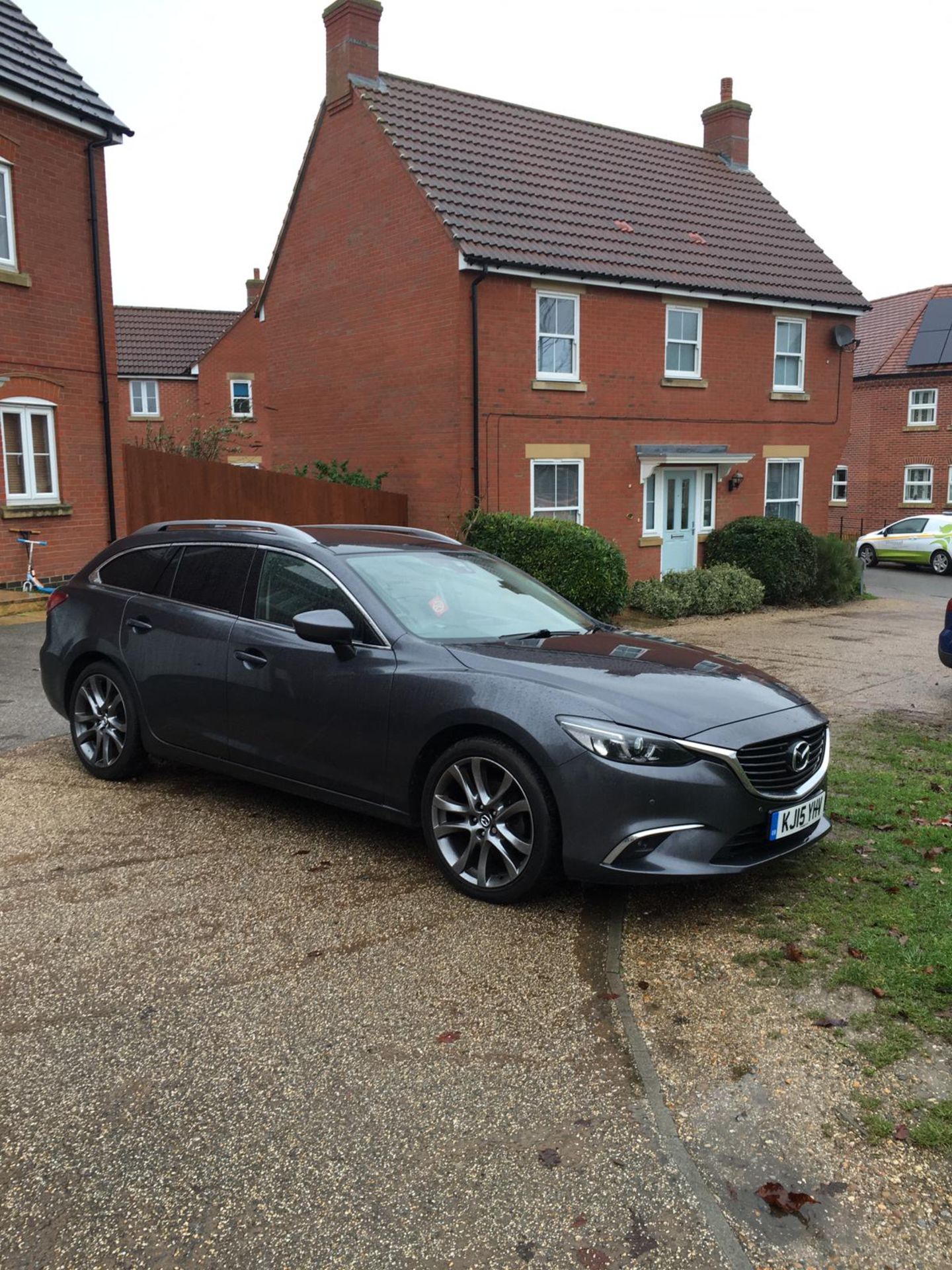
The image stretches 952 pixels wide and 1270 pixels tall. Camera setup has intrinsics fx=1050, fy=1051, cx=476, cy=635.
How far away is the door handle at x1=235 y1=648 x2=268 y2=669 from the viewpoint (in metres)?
5.41

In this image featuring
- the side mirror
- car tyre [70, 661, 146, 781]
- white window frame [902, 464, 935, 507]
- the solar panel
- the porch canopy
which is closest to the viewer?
the side mirror

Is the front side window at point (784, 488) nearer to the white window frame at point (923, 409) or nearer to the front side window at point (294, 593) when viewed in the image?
the white window frame at point (923, 409)

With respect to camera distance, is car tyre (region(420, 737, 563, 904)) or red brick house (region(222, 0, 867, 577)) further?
red brick house (region(222, 0, 867, 577))

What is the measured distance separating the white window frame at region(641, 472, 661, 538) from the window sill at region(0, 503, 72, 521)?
1005 centimetres

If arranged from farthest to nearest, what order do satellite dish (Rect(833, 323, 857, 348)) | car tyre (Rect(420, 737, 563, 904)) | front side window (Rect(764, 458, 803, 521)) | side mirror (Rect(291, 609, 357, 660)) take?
satellite dish (Rect(833, 323, 857, 348)), front side window (Rect(764, 458, 803, 521)), side mirror (Rect(291, 609, 357, 660)), car tyre (Rect(420, 737, 563, 904))

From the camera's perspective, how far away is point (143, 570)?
637 cm

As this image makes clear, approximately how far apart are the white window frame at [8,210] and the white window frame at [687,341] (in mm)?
11037

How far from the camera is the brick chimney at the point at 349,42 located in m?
18.8

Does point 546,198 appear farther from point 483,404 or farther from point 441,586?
point 441,586

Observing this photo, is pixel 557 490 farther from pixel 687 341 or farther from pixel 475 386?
pixel 687 341

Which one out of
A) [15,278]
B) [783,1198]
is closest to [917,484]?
[15,278]

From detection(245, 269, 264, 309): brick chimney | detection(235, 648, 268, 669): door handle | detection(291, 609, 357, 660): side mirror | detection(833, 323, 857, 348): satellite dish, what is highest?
detection(245, 269, 264, 309): brick chimney

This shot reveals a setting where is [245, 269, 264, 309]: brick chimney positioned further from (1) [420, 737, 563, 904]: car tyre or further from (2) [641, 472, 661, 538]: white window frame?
(1) [420, 737, 563, 904]: car tyre

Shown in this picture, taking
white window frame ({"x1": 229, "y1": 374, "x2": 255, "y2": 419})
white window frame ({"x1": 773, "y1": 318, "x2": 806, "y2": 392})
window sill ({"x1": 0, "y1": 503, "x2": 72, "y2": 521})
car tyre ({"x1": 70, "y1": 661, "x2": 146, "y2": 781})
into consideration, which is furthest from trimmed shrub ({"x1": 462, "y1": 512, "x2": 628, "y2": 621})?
white window frame ({"x1": 229, "y1": 374, "x2": 255, "y2": 419})
